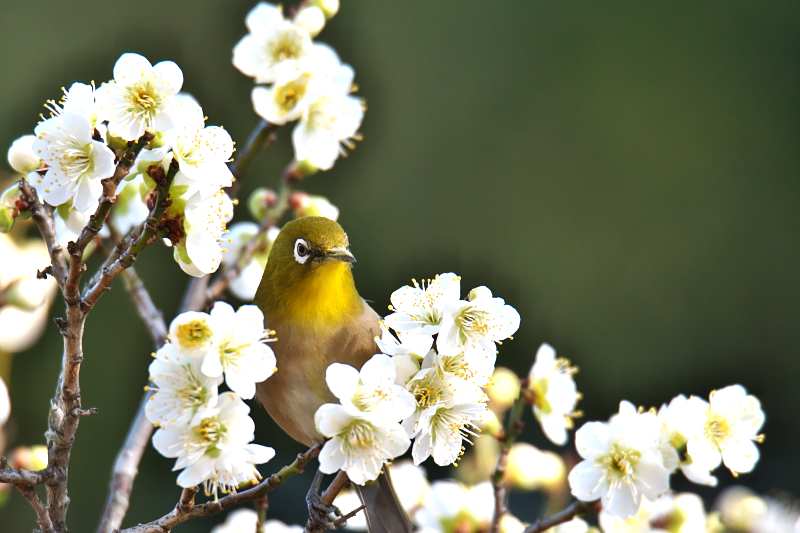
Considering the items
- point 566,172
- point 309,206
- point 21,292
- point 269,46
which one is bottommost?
point 21,292

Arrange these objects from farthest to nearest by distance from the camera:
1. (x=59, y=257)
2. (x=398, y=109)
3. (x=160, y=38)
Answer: (x=398, y=109)
(x=160, y=38)
(x=59, y=257)

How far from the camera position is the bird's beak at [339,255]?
3.73 feet

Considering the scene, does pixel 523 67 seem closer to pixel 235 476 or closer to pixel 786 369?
pixel 786 369

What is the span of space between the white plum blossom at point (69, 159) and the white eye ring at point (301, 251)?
1.41 feet

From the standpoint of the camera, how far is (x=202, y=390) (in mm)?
720

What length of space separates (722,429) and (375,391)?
1.93ft

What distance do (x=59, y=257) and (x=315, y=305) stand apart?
0.49 metres

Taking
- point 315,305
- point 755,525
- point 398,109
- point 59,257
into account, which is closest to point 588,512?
point 755,525

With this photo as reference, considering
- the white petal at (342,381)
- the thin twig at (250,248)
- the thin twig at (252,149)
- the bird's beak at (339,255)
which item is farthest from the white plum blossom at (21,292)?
the white petal at (342,381)

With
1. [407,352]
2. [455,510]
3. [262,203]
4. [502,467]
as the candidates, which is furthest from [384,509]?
[262,203]

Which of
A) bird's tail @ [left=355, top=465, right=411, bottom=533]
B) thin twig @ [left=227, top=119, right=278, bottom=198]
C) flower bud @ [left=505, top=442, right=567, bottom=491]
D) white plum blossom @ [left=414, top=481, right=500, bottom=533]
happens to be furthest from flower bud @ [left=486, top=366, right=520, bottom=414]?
thin twig @ [left=227, top=119, right=278, bottom=198]

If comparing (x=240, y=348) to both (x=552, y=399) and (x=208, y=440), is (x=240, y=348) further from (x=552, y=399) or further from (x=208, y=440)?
(x=552, y=399)

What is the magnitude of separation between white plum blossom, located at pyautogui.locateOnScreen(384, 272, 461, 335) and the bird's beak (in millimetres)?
273

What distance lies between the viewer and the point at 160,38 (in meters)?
3.29
